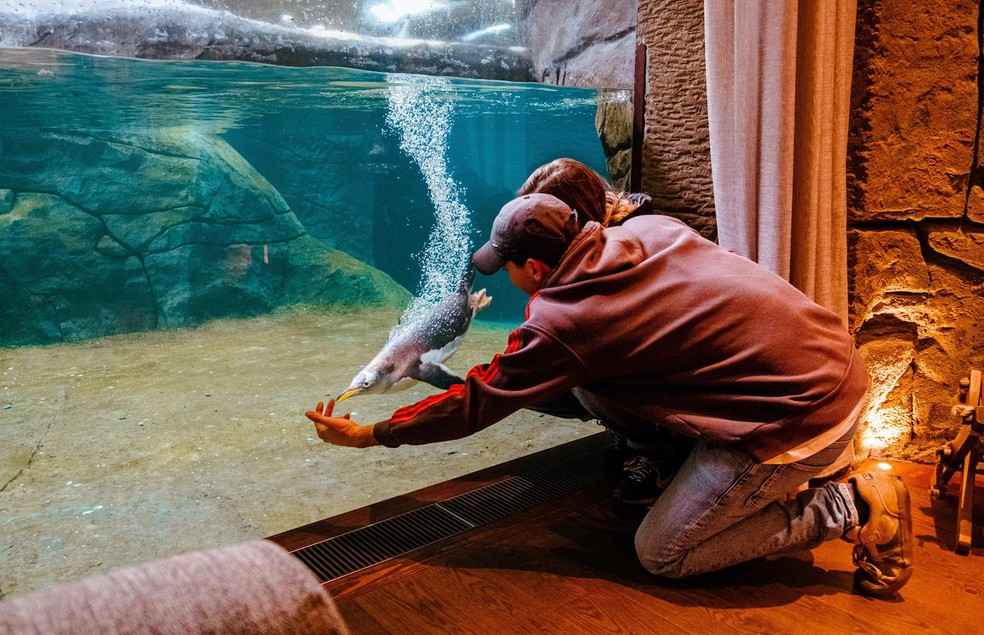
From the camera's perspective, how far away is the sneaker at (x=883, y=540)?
1852 millimetres

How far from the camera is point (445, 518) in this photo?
233cm

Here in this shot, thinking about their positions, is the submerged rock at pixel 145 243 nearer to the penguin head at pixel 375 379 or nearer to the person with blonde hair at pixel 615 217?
the penguin head at pixel 375 379

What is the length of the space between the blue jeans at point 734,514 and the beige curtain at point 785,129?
77cm

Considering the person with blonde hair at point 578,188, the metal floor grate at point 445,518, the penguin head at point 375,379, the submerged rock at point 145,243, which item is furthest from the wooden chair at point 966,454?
the submerged rock at point 145,243

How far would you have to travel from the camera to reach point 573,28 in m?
5.70

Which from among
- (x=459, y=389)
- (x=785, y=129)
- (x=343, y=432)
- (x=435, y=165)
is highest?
(x=435, y=165)

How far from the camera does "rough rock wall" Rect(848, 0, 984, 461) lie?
2.43 meters

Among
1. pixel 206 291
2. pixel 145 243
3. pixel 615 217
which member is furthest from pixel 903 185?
pixel 145 243

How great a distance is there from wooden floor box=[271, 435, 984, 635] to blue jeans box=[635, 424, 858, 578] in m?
0.10

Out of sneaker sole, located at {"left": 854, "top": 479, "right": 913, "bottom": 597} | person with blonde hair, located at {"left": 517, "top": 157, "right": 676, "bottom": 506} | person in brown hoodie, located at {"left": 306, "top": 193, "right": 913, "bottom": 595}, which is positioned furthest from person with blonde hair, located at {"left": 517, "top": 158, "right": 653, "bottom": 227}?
sneaker sole, located at {"left": 854, "top": 479, "right": 913, "bottom": 597}

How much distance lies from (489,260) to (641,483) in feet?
3.28

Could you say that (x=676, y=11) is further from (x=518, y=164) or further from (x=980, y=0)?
(x=518, y=164)

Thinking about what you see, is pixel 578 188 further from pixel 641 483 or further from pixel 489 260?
pixel 641 483

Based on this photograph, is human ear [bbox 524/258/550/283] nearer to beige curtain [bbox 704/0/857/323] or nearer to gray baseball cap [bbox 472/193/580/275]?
gray baseball cap [bbox 472/193/580/275]
